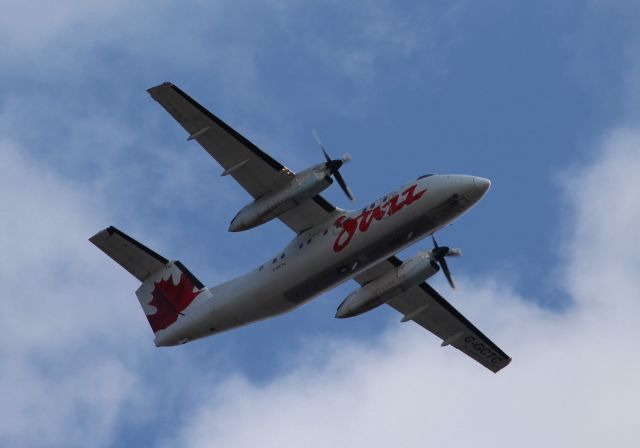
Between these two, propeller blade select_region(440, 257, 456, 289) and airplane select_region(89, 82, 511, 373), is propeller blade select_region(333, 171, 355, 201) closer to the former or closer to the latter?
airplane select_region(89, 82, 511, 373)

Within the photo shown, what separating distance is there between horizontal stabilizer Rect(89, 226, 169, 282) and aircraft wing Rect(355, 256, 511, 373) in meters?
8.55

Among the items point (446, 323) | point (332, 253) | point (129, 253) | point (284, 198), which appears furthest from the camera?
point (446, 323)

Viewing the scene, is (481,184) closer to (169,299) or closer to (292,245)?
(292,245)

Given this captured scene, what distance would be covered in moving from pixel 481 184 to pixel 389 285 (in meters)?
6.17

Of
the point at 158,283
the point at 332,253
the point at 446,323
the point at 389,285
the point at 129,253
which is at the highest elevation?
the point at 446,323

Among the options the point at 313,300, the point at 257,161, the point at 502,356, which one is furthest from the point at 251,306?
the point at 502,356

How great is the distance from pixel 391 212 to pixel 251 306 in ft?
18.3

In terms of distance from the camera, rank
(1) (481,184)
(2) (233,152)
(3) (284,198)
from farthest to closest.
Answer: (2) (233,152) → (3) (284,198) → (1) (481,184)

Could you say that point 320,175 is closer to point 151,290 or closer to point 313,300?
point 313,300

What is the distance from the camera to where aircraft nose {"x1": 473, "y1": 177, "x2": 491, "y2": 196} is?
35375 millimetres

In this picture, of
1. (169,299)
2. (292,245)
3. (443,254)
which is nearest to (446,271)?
(443,254)

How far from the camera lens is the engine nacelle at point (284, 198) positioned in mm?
36438

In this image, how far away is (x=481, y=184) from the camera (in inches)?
1394

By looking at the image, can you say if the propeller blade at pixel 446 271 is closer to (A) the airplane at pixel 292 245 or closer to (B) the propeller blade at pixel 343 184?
(A) the airplane at pixel 292 245
